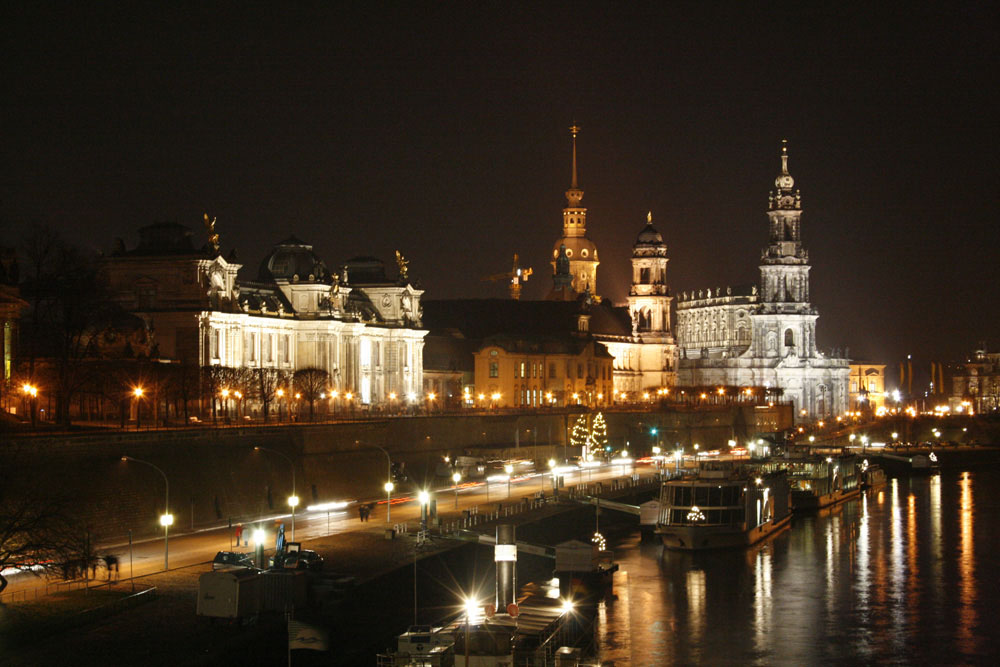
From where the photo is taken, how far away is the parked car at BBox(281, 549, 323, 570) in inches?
1881

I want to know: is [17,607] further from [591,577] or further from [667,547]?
[667,547]

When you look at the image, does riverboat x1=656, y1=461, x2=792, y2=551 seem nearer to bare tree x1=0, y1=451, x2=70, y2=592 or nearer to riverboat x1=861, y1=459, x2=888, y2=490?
bare tree x1=0, y1=451, x2=70, y2=592

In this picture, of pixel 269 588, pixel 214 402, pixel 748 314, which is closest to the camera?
pixel 269 588

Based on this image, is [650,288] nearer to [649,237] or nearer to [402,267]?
[649,237]

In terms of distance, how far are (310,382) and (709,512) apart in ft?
104

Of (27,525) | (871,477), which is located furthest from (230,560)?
(871,477)

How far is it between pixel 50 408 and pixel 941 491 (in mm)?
69498

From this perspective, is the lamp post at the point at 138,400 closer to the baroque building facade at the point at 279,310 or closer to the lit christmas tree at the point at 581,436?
the baroque building facade at the point at 279,310

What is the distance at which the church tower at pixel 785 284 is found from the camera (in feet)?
528

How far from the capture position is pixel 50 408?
228 feet

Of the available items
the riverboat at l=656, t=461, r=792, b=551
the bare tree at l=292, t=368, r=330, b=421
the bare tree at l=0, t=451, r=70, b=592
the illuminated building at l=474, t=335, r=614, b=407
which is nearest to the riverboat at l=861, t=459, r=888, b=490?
the illuminated building at l=474, t=335, r=614, b=407

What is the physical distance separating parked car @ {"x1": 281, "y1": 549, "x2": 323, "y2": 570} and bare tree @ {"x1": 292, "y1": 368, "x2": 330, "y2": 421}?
41.1m

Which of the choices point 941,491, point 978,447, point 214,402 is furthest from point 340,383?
point 978,447

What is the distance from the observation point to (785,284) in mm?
161500
